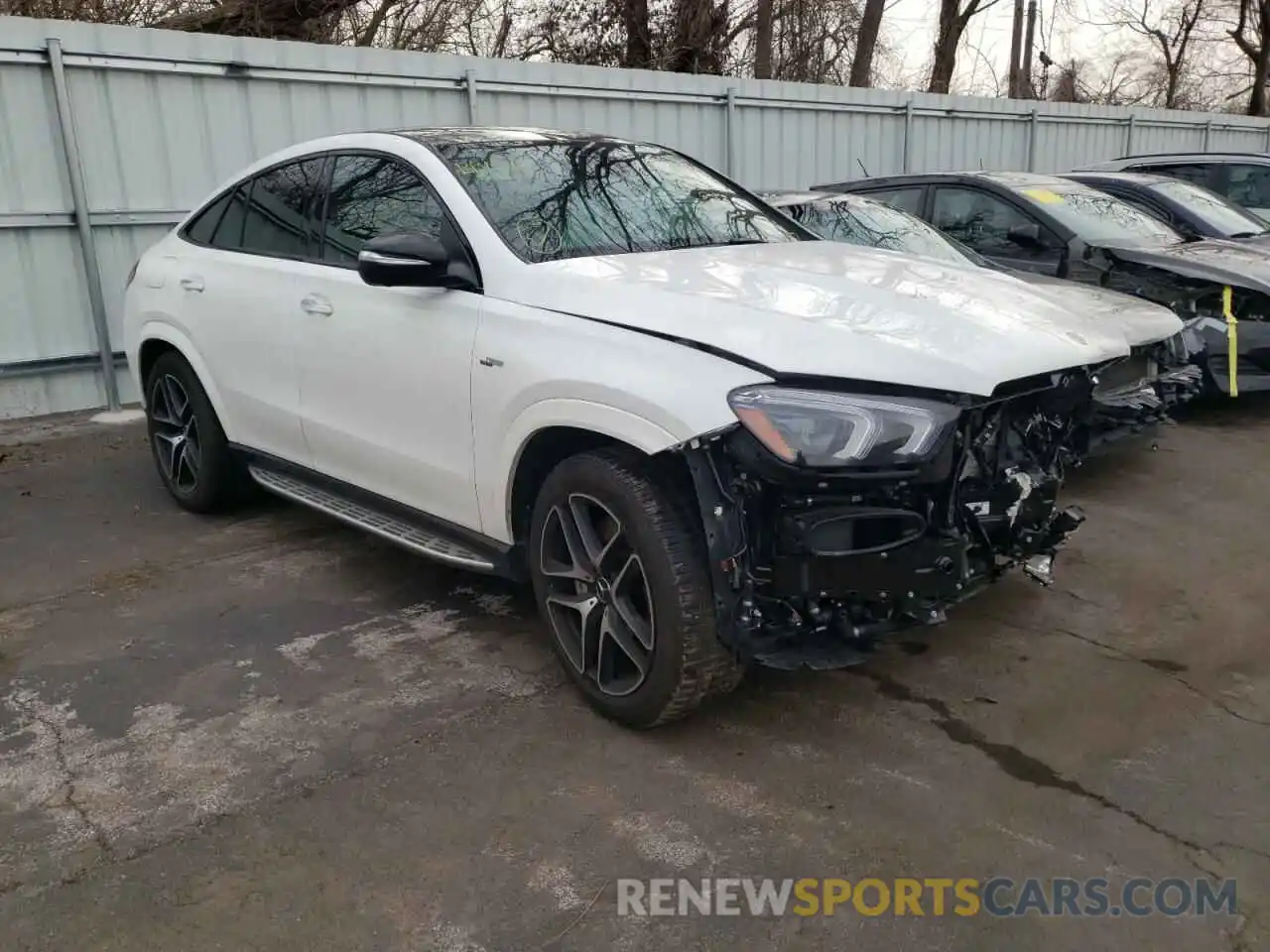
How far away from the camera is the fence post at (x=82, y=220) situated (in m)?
6.93

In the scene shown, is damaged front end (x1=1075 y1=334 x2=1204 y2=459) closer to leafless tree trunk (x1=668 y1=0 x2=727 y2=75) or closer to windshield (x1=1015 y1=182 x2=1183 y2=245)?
windshield (x1=1015 y1=182 x2=1183 y2=245)

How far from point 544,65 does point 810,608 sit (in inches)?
300

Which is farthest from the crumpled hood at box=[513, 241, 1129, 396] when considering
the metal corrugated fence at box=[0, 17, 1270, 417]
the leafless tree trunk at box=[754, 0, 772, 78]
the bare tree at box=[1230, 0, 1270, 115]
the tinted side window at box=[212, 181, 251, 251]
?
the bare tree at box=[1230, 0, 1270, 115]

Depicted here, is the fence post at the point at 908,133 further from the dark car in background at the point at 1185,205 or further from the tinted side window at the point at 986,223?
the tinted side window at the point at 986,223

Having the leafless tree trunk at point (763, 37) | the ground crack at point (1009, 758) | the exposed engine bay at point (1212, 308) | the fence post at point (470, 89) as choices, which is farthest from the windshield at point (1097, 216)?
the leafless tree trunk at point (763, 37)

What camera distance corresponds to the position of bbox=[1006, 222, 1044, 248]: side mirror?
711 centimetres

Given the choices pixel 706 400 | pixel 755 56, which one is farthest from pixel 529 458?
pixel 755 56

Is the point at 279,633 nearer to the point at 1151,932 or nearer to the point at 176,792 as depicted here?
the point at 176,792

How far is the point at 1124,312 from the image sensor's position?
5.29m

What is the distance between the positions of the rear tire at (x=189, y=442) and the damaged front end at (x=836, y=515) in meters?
3.11

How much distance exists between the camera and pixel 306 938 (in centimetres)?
236

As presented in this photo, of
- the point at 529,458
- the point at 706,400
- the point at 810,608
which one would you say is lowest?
the point at 810,608

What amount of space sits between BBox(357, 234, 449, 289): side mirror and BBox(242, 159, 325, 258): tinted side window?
1090 mm

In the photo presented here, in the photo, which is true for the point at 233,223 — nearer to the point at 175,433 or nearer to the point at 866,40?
the point at 175,433
